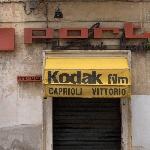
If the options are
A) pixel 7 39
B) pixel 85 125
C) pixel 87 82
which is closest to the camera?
pixel 87 82

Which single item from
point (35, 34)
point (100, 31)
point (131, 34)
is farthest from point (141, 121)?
point (35, 34)

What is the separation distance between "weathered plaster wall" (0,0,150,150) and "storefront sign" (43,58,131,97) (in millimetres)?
723

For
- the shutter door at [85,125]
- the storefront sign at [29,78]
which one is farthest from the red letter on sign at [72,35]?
the shutter door at [85,125]

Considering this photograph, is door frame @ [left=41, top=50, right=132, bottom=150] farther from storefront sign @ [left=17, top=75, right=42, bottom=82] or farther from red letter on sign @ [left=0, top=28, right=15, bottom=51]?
red letter on sign @ [left=0, top=28, right=15, bottom=51]

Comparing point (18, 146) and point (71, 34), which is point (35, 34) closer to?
point (71, 34)

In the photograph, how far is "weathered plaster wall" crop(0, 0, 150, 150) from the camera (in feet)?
40.5

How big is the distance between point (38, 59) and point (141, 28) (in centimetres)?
235

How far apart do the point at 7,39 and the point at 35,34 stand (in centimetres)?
62

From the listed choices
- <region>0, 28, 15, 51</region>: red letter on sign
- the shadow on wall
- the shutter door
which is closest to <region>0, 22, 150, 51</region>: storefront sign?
<region>0, 28, 15, 51</region>: red letter on sign

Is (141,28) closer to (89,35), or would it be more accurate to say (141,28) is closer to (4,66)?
(89,35)

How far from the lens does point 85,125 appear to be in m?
12.5

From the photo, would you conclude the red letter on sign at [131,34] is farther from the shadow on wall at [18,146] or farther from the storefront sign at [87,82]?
the shadow on wall at [18,146]

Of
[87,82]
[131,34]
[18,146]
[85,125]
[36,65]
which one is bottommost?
[18,146]

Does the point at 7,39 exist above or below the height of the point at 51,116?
above
